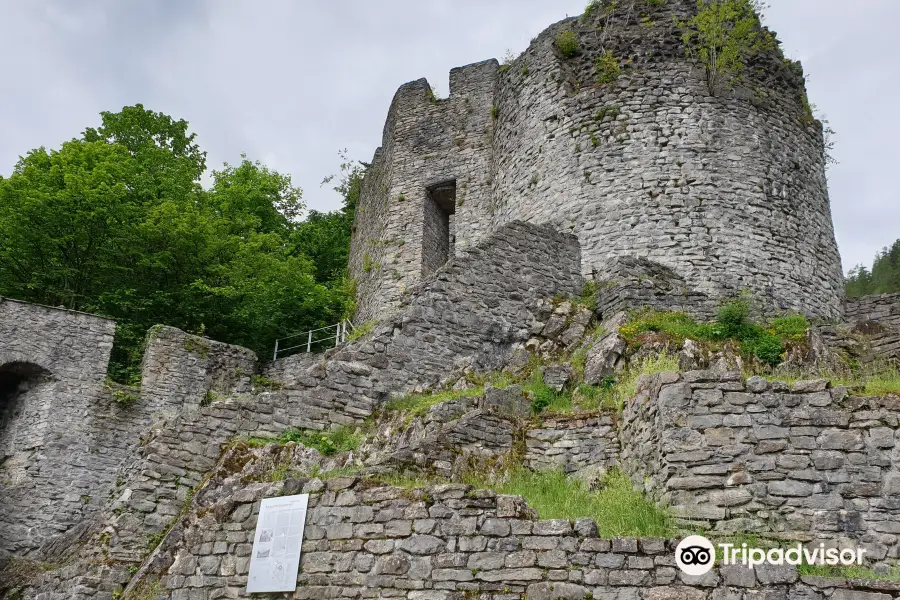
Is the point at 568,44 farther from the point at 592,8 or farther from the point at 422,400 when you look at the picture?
the point at 422,400

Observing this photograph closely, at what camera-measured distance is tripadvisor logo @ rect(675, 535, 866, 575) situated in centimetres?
591

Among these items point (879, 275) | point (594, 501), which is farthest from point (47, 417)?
point (879, 275)

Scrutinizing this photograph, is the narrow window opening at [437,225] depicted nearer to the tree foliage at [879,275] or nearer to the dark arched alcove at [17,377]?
the dark arched alcove at [17,377]

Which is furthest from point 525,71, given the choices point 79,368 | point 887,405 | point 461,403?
point 887,405

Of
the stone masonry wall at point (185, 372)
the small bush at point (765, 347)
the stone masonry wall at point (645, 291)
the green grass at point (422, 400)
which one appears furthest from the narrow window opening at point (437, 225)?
the small bush at point (765, 347)

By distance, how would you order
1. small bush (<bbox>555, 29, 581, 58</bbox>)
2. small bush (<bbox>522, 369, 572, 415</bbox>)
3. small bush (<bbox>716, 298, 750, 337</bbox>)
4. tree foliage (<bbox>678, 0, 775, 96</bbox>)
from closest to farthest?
→ small bush (<bbox>522, 369, 572, 415</bbox>)
small bush (<bbox>716, 298, 750, 337</bbox>)
tree foliage (<bbox>678, 0, 775, 96</bbox>)
small bush (<bbox>555, 29, 581, 58</bbox>)

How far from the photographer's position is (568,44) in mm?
16953

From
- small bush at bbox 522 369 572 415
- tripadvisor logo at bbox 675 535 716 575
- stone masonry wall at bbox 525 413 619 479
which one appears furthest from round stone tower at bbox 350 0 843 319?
tripadvisor logo at bbox 675 535 716 575

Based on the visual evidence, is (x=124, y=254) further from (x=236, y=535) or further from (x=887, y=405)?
(x=887, y=405)

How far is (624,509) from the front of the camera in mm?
7336

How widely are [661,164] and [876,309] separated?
4.63 m

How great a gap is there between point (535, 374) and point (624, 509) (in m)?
4.39

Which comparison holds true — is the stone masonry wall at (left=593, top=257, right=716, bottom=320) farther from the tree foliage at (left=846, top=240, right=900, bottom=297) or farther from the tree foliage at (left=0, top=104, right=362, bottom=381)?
the tree foliage at (left=846, top=240, right=900, bottom=297)

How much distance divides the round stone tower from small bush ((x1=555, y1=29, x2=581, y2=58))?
47 mm
